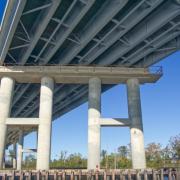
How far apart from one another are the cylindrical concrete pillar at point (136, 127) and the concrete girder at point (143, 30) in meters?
5.23

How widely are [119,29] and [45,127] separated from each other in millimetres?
15524

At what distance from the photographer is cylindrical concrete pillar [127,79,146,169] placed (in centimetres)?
3362

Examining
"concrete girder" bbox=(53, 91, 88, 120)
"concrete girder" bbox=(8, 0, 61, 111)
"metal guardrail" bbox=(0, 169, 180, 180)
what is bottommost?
"metal guardrail" bbox=(0, 169, 180, 180)

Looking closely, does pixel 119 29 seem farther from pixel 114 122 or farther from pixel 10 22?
pixel 10 22

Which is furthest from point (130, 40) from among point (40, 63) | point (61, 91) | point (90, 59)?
point (61, 91)

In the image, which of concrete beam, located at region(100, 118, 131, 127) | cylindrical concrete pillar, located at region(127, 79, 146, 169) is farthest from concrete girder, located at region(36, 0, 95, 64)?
cylindrical concrete pillar, located at region(127, 79, 146, 169)

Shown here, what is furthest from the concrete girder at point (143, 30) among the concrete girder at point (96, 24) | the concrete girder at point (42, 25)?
the concrete girder at point (42, 25)

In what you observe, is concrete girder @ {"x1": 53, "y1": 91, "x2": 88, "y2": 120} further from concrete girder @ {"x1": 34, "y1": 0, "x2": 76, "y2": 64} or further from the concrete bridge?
concrete girder @ {"x1": 34, "y1": 0, "x2": 76, "y2": 64}

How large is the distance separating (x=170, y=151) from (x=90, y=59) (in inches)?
2897

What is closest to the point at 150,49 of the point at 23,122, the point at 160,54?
the point at 160,54

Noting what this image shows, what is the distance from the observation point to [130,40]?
3347 centimetres

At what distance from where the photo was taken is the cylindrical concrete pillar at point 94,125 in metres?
33.2

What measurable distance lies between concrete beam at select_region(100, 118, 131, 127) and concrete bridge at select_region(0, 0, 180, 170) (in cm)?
13

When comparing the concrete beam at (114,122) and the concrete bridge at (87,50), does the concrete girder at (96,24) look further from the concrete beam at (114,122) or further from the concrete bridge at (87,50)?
the concrete beam at (114,122)
